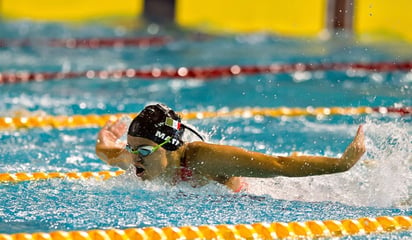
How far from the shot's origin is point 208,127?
539 cm

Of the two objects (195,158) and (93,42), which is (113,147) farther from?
(93,42)

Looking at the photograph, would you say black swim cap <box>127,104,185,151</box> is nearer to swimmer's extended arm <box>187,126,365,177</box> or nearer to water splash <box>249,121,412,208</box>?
swimmer's extended arm <box>187,126,365,177</box>

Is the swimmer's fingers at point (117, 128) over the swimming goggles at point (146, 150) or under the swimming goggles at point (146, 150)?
under

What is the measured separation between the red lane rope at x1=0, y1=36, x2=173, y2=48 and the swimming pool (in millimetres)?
65

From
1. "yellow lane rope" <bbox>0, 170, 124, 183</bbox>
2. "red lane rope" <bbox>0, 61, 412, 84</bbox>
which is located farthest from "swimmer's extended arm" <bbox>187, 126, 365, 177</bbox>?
"red lane rope" <bbox>0, 61, 412, 84</bbox>

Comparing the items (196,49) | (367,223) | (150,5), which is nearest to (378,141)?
(367,223)

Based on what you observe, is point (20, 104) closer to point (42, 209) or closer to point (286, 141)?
point (286, 141)

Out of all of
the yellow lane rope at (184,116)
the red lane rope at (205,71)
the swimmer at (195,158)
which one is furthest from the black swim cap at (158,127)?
the red lane rope at (205,71)

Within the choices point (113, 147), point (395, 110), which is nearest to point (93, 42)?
point (395, 110)

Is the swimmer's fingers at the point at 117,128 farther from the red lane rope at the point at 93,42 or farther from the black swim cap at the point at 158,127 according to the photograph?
the red lane rope at the point at 93,42

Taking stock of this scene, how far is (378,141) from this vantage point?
4.38 m

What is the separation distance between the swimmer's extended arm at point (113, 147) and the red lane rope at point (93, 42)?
538cm

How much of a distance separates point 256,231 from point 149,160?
1.83 ft

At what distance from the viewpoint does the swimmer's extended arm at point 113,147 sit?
3737mm
